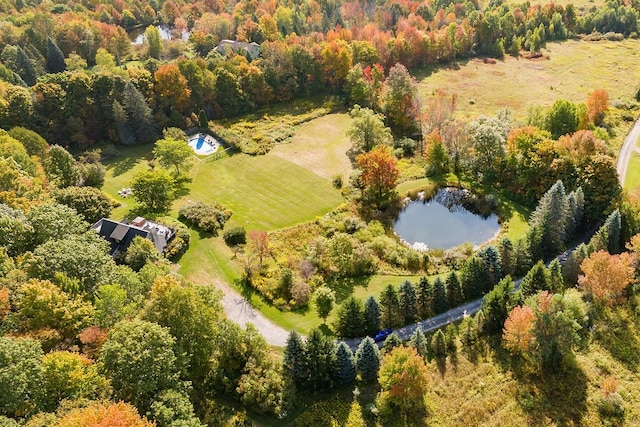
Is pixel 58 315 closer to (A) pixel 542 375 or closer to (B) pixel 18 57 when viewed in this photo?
(A) pixel 542 375

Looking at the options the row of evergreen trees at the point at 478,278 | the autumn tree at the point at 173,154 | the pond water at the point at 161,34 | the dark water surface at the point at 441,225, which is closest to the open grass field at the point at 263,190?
the autumn tree at the point at 173,154

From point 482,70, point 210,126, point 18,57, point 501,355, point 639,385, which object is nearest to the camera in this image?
point 639,385

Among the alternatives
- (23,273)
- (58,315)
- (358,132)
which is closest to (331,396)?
(58,315)

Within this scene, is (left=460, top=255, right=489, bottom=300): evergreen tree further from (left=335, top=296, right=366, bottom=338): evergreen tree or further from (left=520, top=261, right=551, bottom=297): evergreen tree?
(left=335, top=296, right=366, bottom=338): evergreen tree

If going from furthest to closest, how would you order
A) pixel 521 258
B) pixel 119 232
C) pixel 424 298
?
pixel 119 232
pixel 521 258
pixel 424 298

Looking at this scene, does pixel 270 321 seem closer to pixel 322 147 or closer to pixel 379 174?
pixel 379 174

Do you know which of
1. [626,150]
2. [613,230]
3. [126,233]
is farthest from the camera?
[626,150]

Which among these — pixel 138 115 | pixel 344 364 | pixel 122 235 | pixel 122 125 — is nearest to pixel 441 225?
pixel 344 364
